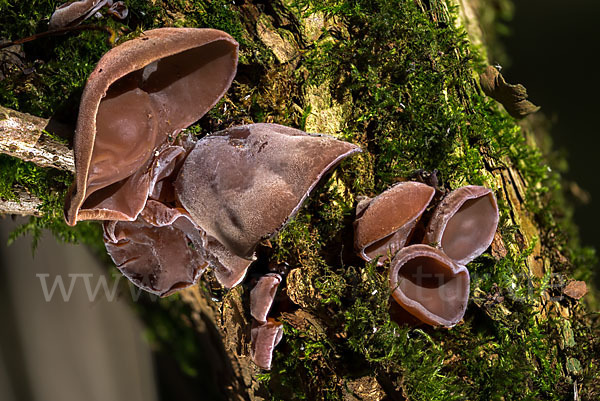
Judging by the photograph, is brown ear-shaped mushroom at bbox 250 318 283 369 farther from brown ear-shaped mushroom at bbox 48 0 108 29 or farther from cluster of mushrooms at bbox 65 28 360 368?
brown ear-shaped mushroom at bbox 48 0 108 29

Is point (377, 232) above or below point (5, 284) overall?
above

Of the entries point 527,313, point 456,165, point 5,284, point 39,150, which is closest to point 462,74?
point 456,165

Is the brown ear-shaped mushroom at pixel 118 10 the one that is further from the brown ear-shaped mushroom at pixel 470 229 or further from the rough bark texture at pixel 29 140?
the brown ear-shaped mushroom at pixel 470 229

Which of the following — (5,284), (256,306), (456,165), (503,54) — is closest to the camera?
(256,306)

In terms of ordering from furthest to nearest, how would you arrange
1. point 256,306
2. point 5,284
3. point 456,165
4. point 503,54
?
point 5,284, point 503,54, point 456,165, point 256,306

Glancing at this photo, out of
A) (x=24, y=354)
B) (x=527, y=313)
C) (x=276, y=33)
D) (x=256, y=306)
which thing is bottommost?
(x=24, y=354)

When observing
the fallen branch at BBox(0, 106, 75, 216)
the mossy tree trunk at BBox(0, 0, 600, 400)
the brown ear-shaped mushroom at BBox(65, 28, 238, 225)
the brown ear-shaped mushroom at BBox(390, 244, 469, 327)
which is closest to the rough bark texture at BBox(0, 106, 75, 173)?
the fallen branch at BBox(0, 106, 75, 216)

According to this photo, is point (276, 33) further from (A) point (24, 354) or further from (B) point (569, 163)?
(A) point (24, 354)
